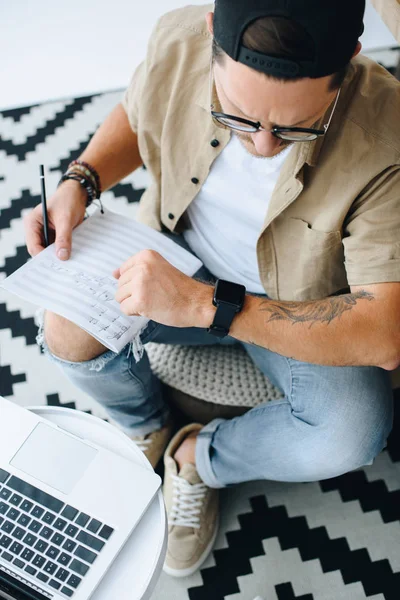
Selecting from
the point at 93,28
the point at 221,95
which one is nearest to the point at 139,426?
the point at 221,95

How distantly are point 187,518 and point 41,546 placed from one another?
0.50 metres

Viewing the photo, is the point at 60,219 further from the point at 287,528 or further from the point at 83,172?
the point at 287,528

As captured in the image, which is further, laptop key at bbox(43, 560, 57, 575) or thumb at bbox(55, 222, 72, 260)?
thumb at bbox(55, 222, 72, 260)

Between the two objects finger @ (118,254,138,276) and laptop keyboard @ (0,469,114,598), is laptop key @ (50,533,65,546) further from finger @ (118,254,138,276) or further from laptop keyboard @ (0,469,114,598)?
finger @ (118,254,138,276)

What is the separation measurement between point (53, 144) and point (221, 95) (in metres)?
1.20

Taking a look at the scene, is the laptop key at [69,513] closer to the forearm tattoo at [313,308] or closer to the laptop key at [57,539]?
the laptop key at [57,539]

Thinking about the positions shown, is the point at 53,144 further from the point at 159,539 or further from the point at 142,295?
the point at 159,539

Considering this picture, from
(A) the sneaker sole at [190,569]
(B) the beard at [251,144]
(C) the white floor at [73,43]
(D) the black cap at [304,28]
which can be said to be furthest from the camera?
(C) the white floor at [73,43]

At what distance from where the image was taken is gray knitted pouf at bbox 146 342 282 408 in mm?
1473

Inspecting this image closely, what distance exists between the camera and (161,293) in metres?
1.05

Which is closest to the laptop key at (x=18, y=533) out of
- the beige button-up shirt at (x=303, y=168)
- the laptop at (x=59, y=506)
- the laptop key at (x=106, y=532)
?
the laptop at (x=59, y=506)

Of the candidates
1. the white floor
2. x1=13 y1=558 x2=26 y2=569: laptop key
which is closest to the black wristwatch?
x1=13 y1=558 x2=26 y2=569: laptop key

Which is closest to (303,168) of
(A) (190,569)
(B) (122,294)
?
(B) (122,294)

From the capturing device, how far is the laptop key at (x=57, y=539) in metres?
0.94
